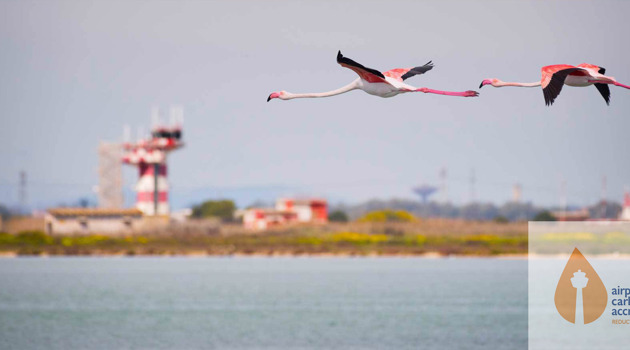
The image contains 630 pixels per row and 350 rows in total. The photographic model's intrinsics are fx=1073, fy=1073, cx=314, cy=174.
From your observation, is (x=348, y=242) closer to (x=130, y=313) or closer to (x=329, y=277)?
(x=329, y=277)

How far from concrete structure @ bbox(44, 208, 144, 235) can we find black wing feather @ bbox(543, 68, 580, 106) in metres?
109

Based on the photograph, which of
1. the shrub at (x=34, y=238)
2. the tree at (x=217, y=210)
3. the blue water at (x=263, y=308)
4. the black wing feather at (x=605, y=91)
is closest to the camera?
the black wing feather at (x=605, y=91)

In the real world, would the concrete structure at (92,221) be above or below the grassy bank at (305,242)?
above

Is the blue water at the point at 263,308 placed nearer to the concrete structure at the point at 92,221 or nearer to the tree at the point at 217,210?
the concrete structure at the point at 92,221

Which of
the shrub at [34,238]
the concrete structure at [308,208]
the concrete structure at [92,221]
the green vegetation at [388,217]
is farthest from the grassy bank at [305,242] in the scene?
the green vegetation at [388,217]

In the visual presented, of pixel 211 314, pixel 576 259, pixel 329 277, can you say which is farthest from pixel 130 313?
pixel 576 259

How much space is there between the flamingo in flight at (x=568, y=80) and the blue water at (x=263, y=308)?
3419 cm

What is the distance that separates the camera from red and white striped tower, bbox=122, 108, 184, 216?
12694 cm

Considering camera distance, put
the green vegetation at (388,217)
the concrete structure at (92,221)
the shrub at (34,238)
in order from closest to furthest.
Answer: the shrub at (34,238), the concrete structure at (92,221), the green vegetation at (388,217)

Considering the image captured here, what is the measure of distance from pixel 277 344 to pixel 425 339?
26.6ft

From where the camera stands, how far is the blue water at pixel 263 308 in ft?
184

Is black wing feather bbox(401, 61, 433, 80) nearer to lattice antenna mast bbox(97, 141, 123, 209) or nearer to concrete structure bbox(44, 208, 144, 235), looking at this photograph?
concrete structure bbox(44, 208, 144, 235)

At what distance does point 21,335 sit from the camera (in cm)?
5903

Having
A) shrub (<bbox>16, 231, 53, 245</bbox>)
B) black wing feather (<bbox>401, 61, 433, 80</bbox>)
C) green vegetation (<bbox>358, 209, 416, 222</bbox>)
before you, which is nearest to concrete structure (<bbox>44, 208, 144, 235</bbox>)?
shrub (<bbox>16, 231, 53, 245</bbox>)
